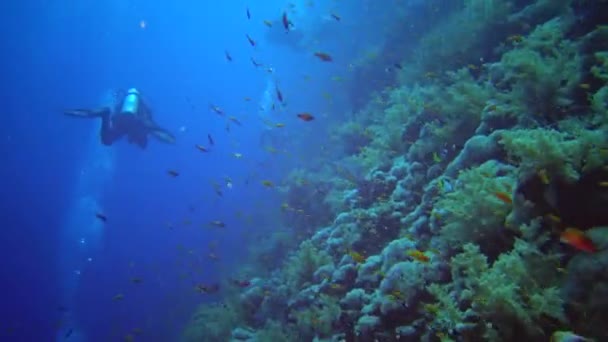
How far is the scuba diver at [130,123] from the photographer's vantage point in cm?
1518

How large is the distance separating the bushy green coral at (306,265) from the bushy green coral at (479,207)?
10.6ft

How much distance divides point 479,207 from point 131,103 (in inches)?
583

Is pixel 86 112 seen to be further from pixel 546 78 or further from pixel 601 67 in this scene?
pixel 601 67

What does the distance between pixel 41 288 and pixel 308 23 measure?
178ft

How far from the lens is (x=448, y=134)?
6.94 meters

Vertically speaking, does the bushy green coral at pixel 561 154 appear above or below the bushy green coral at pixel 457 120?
below

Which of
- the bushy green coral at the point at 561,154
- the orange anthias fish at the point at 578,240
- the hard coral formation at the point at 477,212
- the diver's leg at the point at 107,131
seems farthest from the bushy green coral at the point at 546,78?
the diver's leg at the point at 107,131

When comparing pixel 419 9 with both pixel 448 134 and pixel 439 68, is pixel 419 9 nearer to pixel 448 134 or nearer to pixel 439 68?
pixel 439 68

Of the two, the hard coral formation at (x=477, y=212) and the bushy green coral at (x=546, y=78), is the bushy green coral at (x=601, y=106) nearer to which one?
the hard coral formation at (x=477, y=212)

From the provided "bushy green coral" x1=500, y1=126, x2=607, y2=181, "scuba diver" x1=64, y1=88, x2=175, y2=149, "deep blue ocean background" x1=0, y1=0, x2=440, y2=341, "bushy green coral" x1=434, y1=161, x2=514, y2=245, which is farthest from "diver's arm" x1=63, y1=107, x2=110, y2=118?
"bushy green coral" x1=500, y1=126, x2=607, y2=181

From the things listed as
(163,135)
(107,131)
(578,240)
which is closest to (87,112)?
(107,131)

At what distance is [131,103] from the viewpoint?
50.9 ft

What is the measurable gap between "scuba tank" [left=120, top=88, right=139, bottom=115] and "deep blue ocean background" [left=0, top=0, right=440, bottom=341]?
2.62 m

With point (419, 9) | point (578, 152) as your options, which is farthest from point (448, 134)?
point (419, 9)
